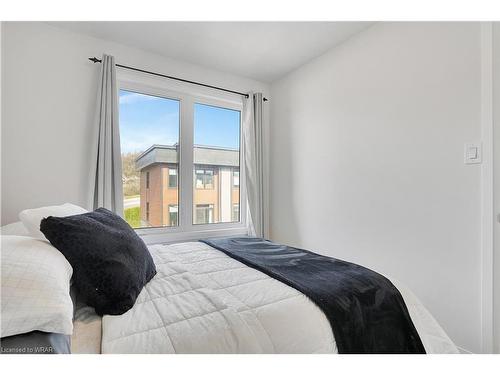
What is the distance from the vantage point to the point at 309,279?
3.90 feet

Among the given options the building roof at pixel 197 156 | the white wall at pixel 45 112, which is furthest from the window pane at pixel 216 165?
the white wall at pixel 45 112

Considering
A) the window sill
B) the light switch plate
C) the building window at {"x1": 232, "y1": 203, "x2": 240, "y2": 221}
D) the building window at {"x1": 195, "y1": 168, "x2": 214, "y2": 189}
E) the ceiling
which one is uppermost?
the ceiling

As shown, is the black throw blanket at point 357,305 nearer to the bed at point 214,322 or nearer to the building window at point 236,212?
the bed at point 214,322

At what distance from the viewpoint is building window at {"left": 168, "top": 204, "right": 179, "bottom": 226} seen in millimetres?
2736

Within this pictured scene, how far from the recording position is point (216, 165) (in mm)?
3059

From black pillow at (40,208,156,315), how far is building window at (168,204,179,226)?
1.68m

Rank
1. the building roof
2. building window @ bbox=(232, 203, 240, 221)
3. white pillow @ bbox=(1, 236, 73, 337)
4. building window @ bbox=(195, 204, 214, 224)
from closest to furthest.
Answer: white pillow @ bbox=(1, 236, 73, 337) → the building roof → building window @ bbox=(195, 204, 214, 224) → building window @ bbox=(232, 203, 240, 221)

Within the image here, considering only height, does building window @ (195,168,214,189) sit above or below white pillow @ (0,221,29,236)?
above

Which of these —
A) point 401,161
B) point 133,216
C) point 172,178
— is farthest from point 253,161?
point 401,161

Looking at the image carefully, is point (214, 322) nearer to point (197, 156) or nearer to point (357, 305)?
point (357, 305)

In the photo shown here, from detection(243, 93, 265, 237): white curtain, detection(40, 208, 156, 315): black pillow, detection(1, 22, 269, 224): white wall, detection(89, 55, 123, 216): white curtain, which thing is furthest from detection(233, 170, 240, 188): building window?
detection(40, 208, 156, 315): black pillow

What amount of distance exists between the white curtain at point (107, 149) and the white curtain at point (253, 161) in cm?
136

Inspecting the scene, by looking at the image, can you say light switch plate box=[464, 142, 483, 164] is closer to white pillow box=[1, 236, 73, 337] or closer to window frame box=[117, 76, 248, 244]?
white pillow box=[1, 236, 73, 337]

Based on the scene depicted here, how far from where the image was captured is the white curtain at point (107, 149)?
217 centimetres
